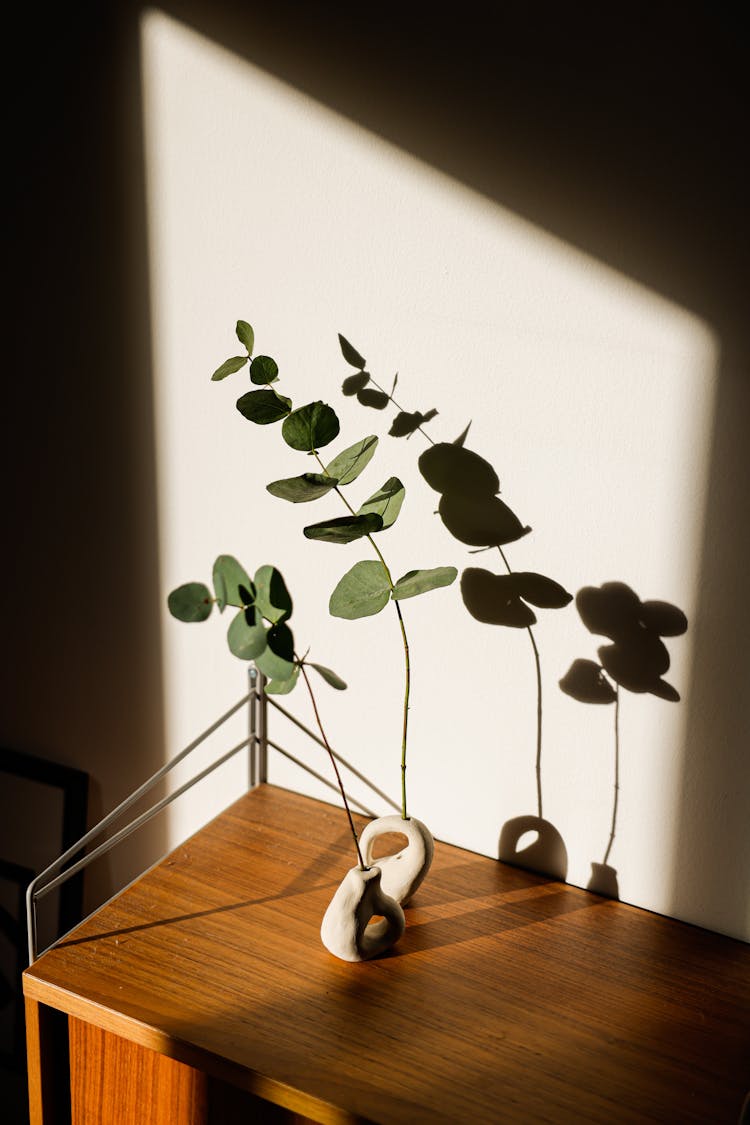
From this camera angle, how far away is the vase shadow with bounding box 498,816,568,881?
1.24m

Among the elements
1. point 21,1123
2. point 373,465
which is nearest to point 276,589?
point 373,465

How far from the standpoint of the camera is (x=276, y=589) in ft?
3.43

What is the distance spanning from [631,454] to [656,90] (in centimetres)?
35

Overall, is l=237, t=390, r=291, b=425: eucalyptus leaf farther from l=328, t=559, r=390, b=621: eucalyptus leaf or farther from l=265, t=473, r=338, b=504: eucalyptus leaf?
l=328, t=559, r=390, b=621: eucalyptus leaf

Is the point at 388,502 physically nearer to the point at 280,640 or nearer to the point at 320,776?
the point at 280,640

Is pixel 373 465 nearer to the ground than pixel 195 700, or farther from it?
farther from it

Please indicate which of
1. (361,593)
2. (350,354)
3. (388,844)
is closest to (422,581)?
(361,593)

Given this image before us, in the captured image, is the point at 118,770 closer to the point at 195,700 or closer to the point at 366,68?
the point at 195,700

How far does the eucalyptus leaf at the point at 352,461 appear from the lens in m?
1.06

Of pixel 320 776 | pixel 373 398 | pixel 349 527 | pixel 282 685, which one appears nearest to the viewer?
pixel 349 527

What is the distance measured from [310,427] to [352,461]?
0.06 metres

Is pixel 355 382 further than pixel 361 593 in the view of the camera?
Yes

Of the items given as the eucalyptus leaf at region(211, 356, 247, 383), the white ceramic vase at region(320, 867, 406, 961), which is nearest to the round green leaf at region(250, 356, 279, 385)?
the eucalyptus leaf at region(211, 356, 247, 383)

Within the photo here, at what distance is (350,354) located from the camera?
1.18 metres
